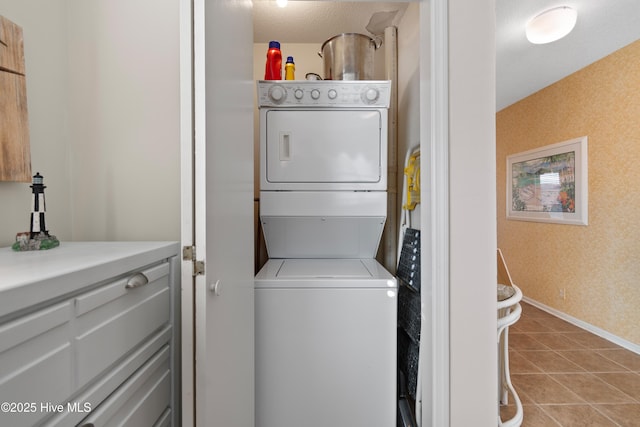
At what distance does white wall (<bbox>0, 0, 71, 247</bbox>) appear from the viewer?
1018 millimetres

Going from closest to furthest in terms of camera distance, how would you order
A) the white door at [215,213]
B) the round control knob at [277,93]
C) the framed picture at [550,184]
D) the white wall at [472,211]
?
1. the white door at [215,213]
2. the white wall at [472,211]
3. the round control knob at [277,93]
4. the framed picture at [550,184]

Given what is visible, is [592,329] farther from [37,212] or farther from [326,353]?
[37,212]

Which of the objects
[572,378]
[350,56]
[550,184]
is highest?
[350,56]

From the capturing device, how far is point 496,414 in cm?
117

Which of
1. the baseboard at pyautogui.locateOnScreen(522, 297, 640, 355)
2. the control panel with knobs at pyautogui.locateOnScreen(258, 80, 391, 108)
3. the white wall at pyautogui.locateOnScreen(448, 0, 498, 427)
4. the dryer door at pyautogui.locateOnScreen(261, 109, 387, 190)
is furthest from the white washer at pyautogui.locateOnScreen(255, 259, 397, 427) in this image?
the baseboard at pyautogui.locateOnScreen(522, 297, 640, 355)

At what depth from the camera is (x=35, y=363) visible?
54 centimetres

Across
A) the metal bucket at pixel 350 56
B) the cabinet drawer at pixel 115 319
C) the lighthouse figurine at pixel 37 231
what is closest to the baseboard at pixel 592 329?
the metal bucket at pixel 350 56

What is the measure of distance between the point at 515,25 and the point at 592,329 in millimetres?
3556

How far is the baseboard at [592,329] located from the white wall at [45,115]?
4.89 metres

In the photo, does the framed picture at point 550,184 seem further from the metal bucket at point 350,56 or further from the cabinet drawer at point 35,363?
the cabinet drawer at point 35,363

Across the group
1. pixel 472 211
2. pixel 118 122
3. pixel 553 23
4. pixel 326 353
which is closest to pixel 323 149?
pixel 472 211

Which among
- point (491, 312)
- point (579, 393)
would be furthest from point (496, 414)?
point (579, 393)

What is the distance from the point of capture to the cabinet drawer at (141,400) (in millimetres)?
729

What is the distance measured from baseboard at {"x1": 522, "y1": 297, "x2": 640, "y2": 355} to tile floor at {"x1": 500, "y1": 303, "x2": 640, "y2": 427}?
0.21ft
